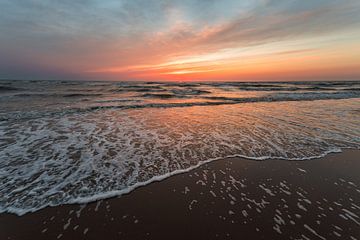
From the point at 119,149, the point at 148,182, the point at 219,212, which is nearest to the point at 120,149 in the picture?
the point at 119,149

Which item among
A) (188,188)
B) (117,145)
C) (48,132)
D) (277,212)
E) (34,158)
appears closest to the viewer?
(277,212)

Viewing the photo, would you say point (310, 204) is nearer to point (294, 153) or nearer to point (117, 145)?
point (294, 153)

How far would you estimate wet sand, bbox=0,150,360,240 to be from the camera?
2529 millimetres

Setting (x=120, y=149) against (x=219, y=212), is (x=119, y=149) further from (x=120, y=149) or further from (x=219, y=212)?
(x=219, y=212)

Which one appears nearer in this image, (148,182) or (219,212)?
(219,212)

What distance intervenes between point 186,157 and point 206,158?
21.8 inches

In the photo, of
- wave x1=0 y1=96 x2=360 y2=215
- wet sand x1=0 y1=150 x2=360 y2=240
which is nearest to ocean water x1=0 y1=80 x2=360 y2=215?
wave x1=0 y1=96 x2=360 y2=215

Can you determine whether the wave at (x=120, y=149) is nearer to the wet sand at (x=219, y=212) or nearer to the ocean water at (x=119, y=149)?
the ocean water at (x=119, y=149)

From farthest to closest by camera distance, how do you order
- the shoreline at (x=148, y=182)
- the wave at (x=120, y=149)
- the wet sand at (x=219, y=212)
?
the wave at (x=120, y=149), the shoreline at (x=148, y=182), the wet sand at (x=219, y=212)

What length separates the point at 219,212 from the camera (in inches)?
115

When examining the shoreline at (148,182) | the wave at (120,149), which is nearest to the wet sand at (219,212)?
the shoreline at (148,182)

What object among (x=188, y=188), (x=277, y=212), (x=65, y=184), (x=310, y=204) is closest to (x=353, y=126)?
(x=310, y=204)

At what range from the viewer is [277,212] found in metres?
2.91

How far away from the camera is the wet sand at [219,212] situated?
2529 millimetres
